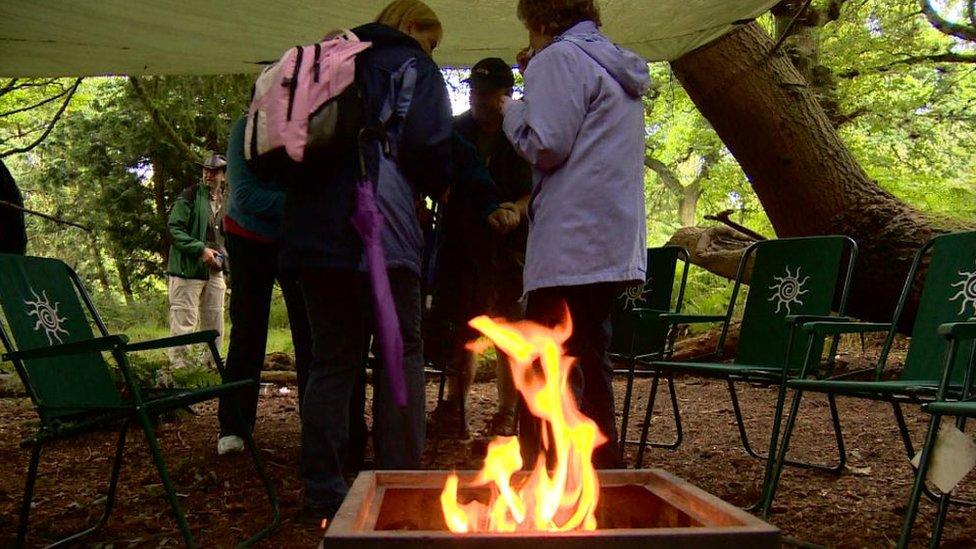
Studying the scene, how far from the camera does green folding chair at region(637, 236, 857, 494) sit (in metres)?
3.26

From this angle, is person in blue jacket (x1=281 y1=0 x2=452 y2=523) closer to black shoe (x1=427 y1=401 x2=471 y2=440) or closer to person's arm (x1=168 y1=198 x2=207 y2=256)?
black shoe (x1=427 y1=401 x2=471 y2=440)

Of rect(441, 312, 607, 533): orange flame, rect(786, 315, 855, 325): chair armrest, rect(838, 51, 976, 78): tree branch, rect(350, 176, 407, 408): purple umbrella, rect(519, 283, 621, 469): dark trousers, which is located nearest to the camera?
rect(441, 312, 607, 533): orange flame

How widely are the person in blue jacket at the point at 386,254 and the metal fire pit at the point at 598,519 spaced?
76 cm

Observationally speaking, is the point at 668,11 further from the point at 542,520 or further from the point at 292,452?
the point at 542,520

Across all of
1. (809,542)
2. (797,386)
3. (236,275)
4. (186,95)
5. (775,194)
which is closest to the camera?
(809,542)

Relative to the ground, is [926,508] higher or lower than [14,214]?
lower

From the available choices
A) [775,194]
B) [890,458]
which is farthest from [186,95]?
[890,458]

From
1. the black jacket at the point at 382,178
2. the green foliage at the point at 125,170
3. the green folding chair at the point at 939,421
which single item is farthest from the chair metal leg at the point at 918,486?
the green foliage at the point at 125,170

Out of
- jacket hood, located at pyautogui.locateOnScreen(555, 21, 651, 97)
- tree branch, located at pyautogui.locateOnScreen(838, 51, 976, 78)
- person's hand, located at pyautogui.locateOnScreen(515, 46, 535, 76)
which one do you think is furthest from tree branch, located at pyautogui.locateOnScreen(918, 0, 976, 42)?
jacket hood, located at pyautogui.locateOnScreen(555, 21, 651, 97)

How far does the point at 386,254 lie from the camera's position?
7.88ft

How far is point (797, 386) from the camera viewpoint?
2584mm

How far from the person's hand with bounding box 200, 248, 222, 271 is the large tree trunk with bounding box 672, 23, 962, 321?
414 centimetres

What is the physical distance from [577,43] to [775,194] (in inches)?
108

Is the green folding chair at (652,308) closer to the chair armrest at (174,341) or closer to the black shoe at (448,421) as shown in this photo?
the black shoe at (448,421)
